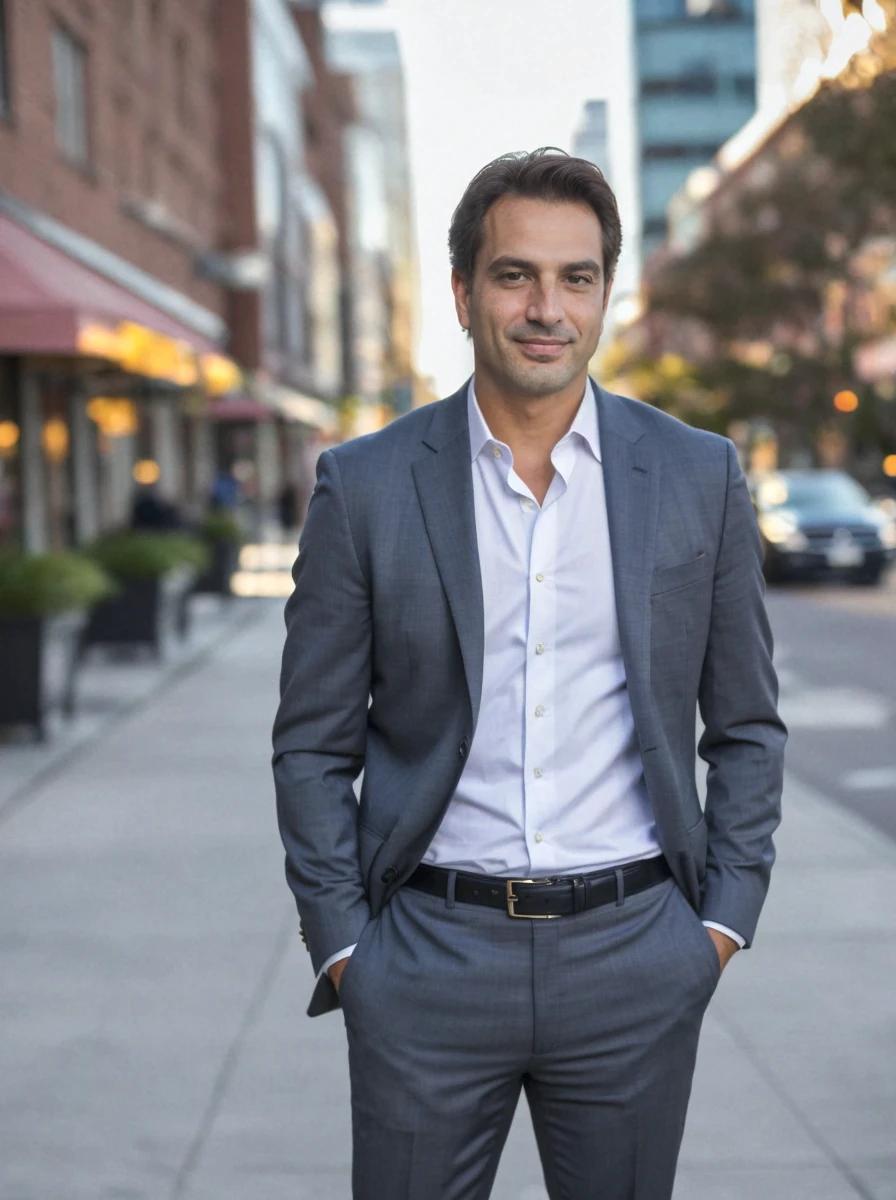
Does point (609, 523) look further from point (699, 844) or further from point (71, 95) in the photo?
point (71, 95)

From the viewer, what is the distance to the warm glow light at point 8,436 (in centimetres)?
2174

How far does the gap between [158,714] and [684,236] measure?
90020mm

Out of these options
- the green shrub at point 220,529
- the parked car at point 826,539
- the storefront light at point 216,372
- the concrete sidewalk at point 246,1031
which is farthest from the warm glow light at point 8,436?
the concrete sidewalk at point 246,1031

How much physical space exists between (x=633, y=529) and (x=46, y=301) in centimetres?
1291

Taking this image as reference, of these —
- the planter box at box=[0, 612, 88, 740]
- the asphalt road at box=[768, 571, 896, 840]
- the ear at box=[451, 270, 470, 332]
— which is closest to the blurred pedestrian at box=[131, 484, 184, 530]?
the asphalt road at box=[768, 571, 896, 840]

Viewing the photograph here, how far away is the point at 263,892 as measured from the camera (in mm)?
7648

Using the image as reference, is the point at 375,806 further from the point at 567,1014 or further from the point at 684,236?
the point at 684,236

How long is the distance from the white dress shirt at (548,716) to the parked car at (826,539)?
24.0 meters

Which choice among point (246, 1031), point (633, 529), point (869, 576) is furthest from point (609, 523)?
point (869, 576)

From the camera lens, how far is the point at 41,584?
1154 cm

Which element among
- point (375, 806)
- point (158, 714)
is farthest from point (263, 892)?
point (158, 714)

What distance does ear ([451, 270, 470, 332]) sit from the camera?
278 centimetres

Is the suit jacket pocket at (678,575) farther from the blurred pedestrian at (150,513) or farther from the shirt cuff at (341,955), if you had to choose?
the blurred pedestrian at (150,513)

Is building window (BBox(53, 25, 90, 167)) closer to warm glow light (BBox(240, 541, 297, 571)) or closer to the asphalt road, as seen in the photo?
warm glow light (BBox(240, 541, 297, 571))
